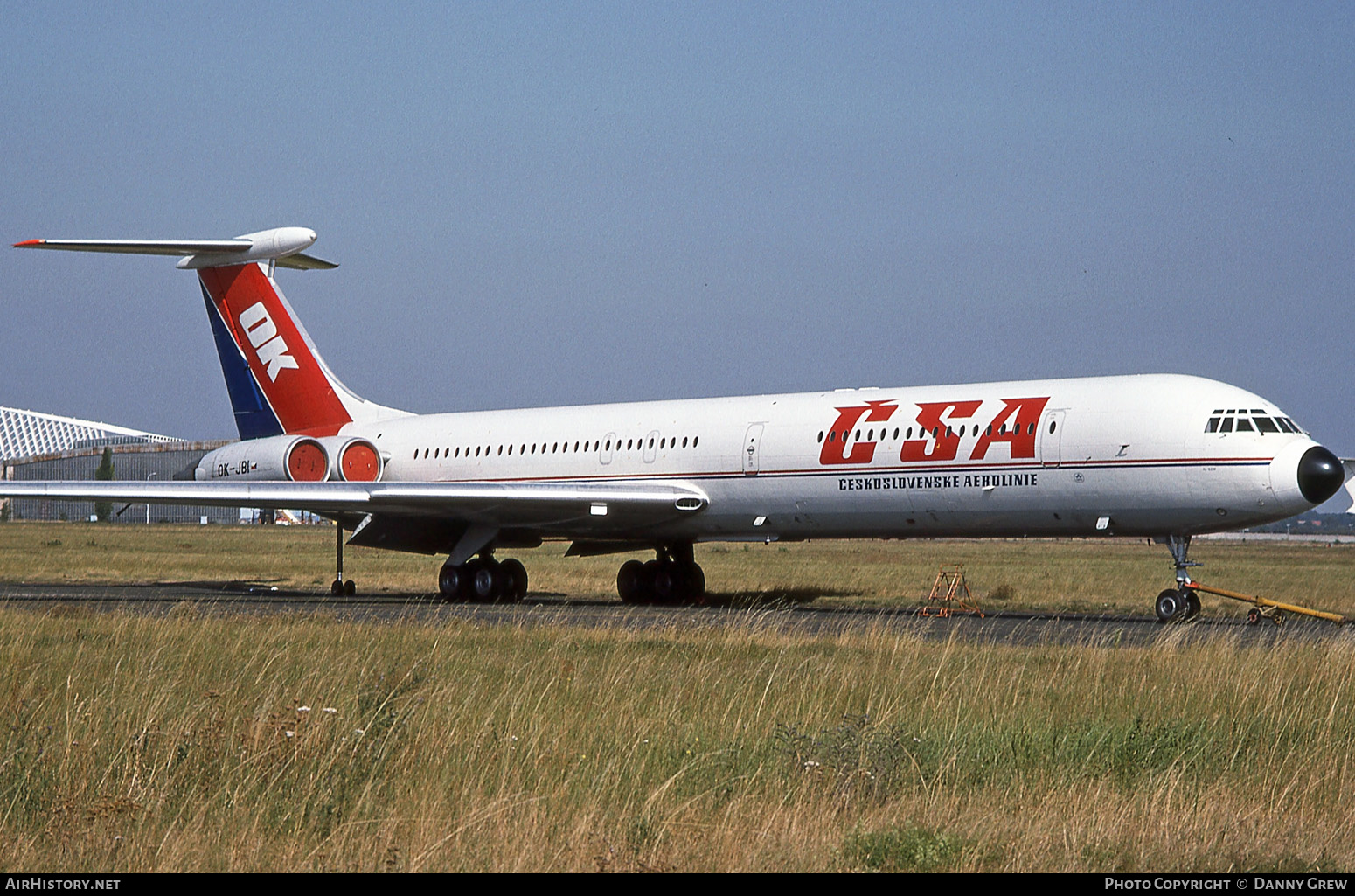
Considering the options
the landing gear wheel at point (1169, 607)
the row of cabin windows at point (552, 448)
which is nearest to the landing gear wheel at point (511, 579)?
the row of cabin windows at point (552, 448)

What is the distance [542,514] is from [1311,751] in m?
17.0

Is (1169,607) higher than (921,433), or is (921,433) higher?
(921,433)

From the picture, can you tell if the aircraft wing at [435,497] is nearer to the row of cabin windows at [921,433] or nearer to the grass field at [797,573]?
the row of cabin windows at [921,433]

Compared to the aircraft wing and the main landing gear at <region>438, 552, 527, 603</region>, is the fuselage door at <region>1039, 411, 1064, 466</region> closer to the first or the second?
the aircraft wing

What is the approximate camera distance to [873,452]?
21.3 m

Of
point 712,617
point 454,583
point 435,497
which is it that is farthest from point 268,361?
point 712,617

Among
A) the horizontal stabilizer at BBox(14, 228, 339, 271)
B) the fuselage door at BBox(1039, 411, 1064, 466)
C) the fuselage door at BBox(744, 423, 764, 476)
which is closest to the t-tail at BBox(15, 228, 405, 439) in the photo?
the horizontal stabilizer at BBox(14, 228, 339, 271)

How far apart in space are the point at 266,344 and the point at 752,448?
37.2 ft

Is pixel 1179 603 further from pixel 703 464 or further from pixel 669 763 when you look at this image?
pixel 669 763

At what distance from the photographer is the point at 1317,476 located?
719 inches

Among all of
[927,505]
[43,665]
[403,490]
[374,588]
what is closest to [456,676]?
[43,665]

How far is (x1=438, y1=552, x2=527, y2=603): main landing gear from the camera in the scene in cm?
2452

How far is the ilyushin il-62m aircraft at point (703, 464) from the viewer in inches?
749

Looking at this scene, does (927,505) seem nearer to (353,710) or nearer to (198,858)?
(353,710)
